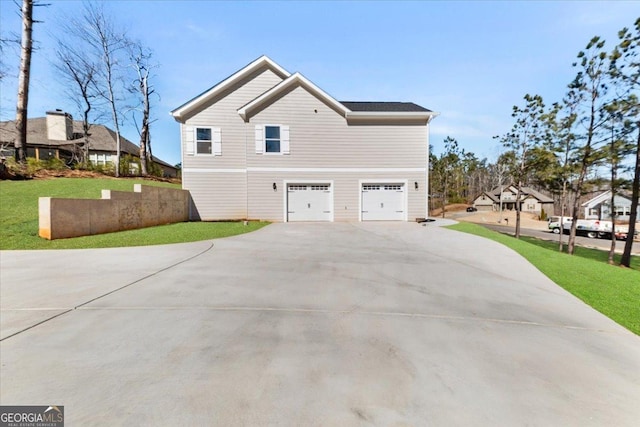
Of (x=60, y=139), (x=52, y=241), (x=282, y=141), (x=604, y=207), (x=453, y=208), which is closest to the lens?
(x=52, y=241)

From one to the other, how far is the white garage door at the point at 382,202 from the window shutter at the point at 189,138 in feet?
33.9

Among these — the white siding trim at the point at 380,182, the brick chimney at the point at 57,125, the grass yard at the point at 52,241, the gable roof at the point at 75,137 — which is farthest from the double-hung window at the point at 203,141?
the brick chimney at the point at 57,125

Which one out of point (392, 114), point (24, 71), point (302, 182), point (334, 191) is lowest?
point (334, 191)

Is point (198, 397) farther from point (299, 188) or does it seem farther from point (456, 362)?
point (299, 188)

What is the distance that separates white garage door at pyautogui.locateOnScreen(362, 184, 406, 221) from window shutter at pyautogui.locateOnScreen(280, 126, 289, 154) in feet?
16.9

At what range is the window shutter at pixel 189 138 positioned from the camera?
14.6 metres

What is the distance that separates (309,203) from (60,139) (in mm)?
29960

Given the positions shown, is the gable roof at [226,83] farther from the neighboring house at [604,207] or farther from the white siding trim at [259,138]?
the neighboring house at [604,207]

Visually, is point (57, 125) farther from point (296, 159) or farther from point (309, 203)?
point (309, 203)

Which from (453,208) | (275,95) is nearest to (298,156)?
(275,95)

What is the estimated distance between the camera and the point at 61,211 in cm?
837

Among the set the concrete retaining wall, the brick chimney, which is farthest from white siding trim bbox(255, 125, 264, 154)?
the brick chimney

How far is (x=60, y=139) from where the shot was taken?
2680 centimetres

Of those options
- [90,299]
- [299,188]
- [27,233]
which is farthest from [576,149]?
[27,233]
